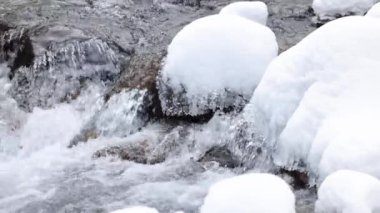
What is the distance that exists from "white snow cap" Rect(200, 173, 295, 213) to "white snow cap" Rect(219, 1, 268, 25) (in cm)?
339

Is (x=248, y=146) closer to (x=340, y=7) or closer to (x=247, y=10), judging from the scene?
(x=247, y=10)

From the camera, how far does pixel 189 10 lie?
8586 millimetres

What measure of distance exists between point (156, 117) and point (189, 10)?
9.63ft

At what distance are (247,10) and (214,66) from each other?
135 centimetres

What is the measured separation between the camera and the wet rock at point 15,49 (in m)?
7.10

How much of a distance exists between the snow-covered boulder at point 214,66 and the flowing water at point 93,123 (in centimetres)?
19

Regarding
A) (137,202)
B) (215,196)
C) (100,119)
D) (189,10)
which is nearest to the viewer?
(215,196)

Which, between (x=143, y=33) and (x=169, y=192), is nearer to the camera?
(x=169, y=192)

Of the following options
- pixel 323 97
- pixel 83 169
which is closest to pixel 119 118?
pixel 83 169

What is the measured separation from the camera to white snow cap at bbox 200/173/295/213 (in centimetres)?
335

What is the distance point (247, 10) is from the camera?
22.3 ft

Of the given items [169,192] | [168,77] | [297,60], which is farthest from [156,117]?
[297,60]

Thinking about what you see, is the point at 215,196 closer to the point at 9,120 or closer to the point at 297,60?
the point at 297,60

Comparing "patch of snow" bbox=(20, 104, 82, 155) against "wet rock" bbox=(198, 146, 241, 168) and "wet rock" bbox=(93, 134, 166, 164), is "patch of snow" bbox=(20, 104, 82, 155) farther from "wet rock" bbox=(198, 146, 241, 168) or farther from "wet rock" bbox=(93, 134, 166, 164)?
"wet rock" bbox=(198, 146, 241, 168)
